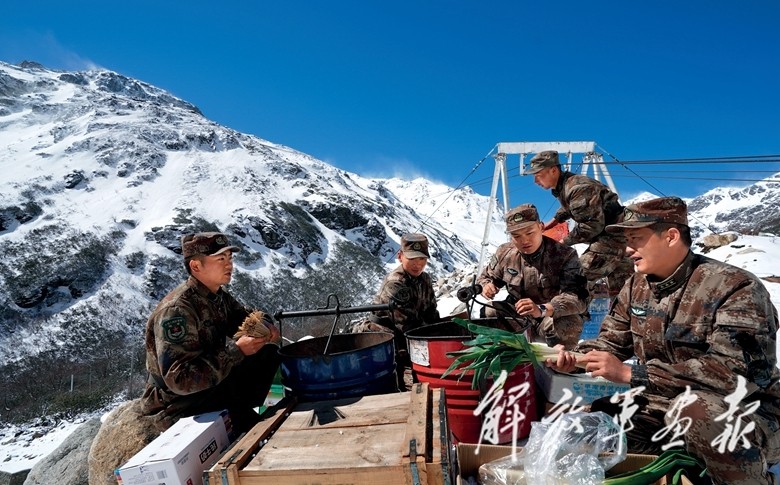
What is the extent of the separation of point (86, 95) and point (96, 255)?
7534 centimetres

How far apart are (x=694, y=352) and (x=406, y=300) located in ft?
8.79

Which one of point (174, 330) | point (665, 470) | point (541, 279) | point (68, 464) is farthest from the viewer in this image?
point (68, 464)

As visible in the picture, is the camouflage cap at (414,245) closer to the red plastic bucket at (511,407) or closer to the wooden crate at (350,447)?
the red plastic bucket at (511,407)

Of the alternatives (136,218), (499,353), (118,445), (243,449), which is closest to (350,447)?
(243,449)

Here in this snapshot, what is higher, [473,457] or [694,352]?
[694,352]

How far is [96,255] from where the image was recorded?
175ft

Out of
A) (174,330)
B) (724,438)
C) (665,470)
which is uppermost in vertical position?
(174,330)

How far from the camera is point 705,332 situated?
2.21 metres

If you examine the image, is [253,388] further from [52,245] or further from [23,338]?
[52,245]

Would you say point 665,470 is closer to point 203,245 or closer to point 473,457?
point 473,457

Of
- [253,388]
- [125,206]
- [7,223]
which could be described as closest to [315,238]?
[125,206]

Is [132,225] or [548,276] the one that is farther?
[132,225]

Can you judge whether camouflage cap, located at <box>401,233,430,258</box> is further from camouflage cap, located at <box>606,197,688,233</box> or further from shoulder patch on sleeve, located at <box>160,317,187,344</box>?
camouflage cap, located at <box>606,197,688,233</box>

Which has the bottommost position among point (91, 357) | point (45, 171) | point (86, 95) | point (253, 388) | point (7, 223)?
point (91, 357)
